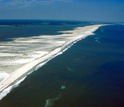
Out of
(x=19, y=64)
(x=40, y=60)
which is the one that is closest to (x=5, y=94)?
(x=19, y=64)

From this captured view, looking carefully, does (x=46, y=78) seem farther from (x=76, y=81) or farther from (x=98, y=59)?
(x=98, y=59)

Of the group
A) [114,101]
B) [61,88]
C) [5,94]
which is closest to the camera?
[114,101]

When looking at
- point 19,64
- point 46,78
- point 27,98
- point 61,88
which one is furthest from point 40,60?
point 27,98

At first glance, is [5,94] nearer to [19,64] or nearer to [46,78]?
[46,78]

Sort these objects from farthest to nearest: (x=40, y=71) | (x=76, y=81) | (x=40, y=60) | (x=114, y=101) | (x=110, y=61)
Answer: (x=110, y=61), (x=40, y=60), (x=40, y=71), (x=76, y=81), (x=114, y=101)

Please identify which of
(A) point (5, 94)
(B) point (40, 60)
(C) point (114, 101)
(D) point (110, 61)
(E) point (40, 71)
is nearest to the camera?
(C) point (114, 101)

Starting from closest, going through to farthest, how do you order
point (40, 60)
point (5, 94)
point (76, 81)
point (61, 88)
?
1. point (5, 94)
2. point (61, 88)
3. point (76, 81)
4. point (40, 60)

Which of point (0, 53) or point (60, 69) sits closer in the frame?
point (60, 69)

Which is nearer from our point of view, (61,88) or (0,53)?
(61,88)

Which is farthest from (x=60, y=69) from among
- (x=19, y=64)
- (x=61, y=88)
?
(x=61, y=88)
